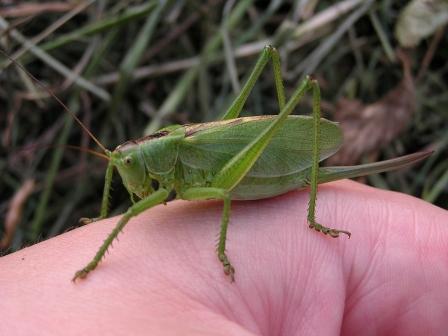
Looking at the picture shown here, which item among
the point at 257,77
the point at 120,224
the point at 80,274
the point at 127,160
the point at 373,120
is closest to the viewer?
the point at 80,274

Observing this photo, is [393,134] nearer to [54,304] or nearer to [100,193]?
[100,193]

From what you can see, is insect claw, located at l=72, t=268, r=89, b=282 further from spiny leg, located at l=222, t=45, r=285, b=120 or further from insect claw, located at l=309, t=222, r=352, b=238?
spiny leg, located at l=222, t=45, r=285, b=120

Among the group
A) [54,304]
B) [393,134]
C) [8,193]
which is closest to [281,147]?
[54,304]

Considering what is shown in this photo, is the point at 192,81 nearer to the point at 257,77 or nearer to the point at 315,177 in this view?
the point at 257,77

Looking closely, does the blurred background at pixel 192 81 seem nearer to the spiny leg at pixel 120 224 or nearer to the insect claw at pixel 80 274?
the spiny leg at pixel 120 224

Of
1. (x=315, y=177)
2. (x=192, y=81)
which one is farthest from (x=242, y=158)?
(x=192, y=81)

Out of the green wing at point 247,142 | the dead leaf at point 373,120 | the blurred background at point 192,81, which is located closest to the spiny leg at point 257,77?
the green wing at point 247,142

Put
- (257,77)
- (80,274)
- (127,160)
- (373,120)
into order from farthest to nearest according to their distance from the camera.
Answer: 1. (373,120)
2. (257,77)
3. (127,160)
4. (80,274)

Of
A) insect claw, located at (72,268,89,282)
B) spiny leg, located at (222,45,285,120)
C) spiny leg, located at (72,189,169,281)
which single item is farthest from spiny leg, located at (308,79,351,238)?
insect claw, located at (72,268,89,282)
